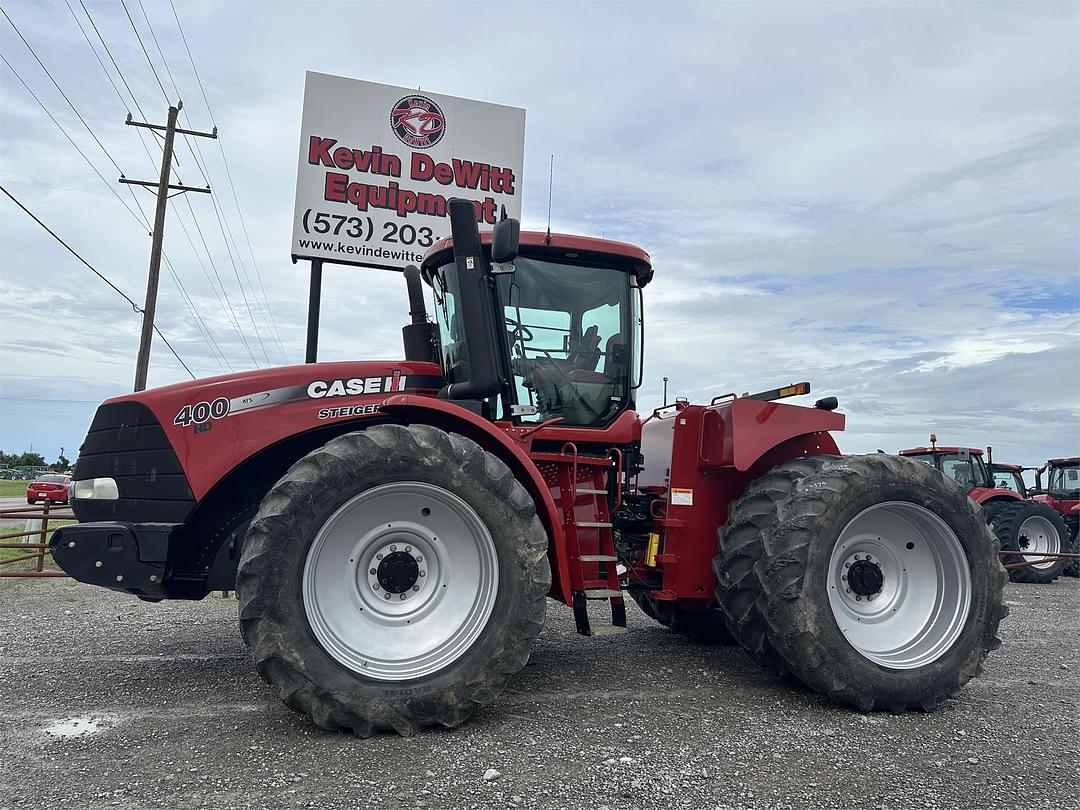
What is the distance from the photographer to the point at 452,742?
3.82 meters

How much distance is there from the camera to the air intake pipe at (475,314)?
15.7ft

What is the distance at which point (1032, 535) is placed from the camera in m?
13.9

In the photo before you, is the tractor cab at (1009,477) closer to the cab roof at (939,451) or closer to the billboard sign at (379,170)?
the cab roof at (939,451)

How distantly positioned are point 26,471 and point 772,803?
259ft

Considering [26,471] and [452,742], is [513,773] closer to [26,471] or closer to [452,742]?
[452,742]

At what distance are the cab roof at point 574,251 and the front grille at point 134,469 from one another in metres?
2.03

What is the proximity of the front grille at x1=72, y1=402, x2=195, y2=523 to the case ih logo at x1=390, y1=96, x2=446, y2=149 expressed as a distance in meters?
9.19

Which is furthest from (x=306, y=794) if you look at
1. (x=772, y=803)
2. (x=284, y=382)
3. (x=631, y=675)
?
(x=631, y=675)

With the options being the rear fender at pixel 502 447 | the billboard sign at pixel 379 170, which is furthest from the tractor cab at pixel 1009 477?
the rear fender at pixel 502 447

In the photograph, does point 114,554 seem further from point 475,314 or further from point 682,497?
point 682,497

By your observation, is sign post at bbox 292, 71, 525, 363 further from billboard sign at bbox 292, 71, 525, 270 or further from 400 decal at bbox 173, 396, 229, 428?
400 decal at bbox 173, 396, 229, 428

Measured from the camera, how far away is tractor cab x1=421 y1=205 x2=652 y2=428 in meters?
4.89

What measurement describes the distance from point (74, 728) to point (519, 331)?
3.18 metres

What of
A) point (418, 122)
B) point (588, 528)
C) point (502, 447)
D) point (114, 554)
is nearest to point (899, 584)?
point (588, 528)
